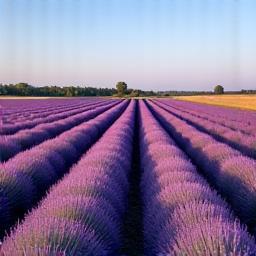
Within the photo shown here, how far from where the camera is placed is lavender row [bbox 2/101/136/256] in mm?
3084

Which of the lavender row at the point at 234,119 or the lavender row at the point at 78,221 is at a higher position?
the lavender row at the point at 78,221

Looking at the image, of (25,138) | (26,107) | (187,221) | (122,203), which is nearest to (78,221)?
(187,221)

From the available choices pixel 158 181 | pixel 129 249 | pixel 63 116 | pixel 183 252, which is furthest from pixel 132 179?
pixel 63 116

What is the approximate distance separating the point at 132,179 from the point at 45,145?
5.51 feet

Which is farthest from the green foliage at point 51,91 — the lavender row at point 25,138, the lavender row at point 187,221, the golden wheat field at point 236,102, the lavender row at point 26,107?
the lavender row at point 187,221

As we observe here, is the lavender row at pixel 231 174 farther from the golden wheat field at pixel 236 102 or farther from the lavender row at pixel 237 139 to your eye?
the golden wheat field at pixel 236 102

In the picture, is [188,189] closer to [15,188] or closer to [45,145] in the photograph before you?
[15,188]

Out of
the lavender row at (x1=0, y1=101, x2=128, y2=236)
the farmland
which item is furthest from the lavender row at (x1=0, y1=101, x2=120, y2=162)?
the lavender row at (x1=0, y1=101, x2=128, y2=236)

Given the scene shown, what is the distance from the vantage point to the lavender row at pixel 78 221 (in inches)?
121

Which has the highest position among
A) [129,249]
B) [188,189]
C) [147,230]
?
[188,189]

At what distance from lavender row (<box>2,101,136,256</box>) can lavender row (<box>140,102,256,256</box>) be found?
38cm

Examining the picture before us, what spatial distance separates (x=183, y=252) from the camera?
9.96 feet

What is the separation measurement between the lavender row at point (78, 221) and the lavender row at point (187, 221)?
0.38 m

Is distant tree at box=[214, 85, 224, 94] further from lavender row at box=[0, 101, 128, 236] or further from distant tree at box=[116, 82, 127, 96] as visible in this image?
lavender row at box=[0, 101, 128, 236]
